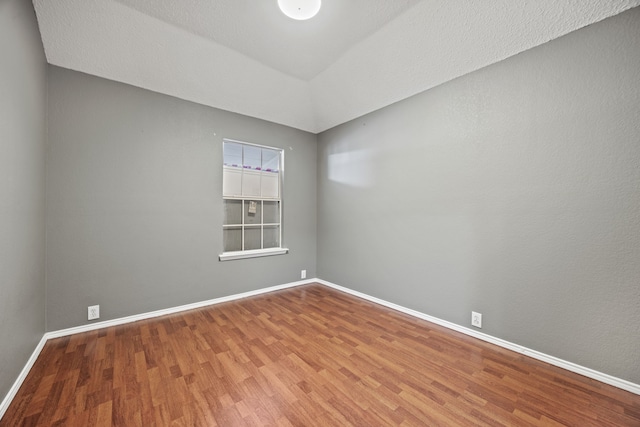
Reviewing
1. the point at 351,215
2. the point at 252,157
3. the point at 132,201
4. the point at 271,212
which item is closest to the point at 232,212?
the point at 271,212

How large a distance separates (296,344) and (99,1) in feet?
11.1

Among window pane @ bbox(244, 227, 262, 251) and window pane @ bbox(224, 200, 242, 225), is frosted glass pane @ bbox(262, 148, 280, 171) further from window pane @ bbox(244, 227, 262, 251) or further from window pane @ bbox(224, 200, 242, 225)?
window pane @ bbox(244, 227, 262, 251)

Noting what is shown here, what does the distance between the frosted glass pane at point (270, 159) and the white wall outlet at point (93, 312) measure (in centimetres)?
256

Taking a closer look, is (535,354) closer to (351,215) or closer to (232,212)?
(351,215)

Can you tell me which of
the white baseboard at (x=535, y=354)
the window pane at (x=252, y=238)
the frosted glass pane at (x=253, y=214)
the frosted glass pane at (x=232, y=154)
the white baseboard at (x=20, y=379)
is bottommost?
the white baseboard at (x=535, y=354)

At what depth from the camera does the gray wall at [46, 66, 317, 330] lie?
2404 millimetres

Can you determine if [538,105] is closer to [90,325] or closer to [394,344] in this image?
[394,344]

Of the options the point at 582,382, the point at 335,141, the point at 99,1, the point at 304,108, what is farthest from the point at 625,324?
the point at 99,1

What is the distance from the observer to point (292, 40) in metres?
2.55

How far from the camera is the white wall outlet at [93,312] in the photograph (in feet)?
8.21

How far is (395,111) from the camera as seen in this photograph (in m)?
3.13

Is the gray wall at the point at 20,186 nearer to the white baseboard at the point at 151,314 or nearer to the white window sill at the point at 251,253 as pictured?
the white baseboard at the point at 151,314

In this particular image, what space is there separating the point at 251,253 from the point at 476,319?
283cm

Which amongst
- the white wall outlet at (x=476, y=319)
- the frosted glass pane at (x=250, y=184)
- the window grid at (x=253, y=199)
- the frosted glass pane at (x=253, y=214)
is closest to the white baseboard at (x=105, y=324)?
the window grid at (x=253, y=199)
